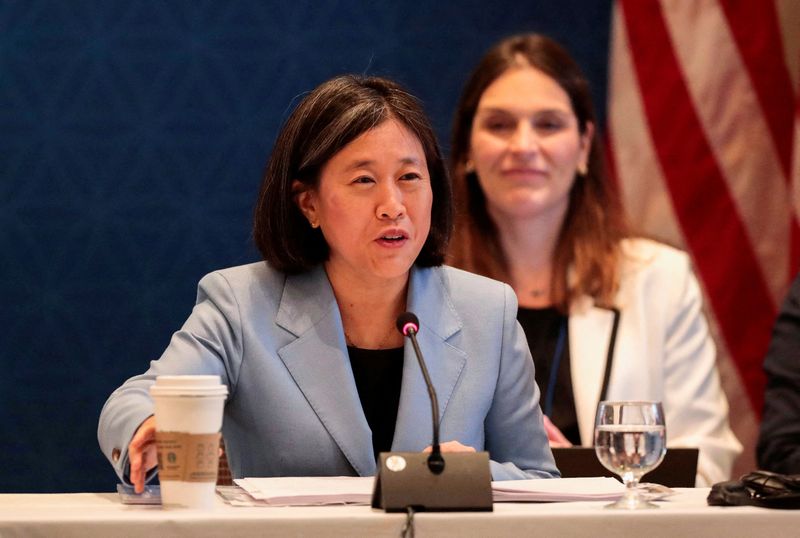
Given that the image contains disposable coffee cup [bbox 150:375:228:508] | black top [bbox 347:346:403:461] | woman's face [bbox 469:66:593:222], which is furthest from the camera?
woman's face [bbox 469:66:593:222]

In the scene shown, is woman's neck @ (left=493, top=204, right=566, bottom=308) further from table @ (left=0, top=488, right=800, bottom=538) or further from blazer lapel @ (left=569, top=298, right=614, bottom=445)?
table @ (left=0, top=488, right=800, bottom=538)

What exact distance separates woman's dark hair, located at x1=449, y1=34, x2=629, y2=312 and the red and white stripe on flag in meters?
0.24

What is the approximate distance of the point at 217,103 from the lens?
139 inches

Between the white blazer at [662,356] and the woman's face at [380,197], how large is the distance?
4.21ft

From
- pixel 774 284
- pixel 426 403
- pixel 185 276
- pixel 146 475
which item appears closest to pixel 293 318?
pixel 426 403

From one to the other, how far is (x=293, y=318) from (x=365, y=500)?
0.61 m

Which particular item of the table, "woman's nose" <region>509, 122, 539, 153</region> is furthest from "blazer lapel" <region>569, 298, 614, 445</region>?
the table

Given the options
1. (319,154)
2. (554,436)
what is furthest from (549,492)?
(554,436)

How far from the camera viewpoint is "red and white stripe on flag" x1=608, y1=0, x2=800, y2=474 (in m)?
3.67

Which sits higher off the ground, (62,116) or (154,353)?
(62,116)

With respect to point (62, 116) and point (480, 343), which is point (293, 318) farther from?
point (62, 116)

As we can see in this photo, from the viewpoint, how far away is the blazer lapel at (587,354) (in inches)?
129

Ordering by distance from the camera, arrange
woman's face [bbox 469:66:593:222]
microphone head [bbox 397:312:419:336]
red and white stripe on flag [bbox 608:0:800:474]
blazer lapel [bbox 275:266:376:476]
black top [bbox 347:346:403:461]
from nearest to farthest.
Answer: microphone head [bbox 397:312:419:336], blazer lapel [bbox 275:266:376:476], black top [bbox 347:346:403:461], woman's face [bbox 469:66:593:222], red and white stripe on flag [bbox 608:0:800:474]

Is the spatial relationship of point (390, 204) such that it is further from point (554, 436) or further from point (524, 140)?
point (524, 140)
